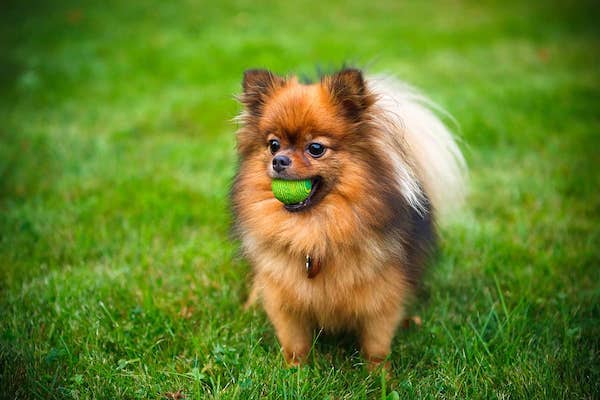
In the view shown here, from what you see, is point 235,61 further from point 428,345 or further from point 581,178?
point 428,345

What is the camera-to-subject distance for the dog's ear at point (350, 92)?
8.05ft

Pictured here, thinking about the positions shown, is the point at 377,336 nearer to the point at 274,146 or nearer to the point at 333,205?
the point at 333,205

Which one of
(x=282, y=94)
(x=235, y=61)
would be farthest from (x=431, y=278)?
(x=235, y=61)

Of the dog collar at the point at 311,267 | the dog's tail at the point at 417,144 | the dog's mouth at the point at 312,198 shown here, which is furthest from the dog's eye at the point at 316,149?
the dog collar at the point at 311,267

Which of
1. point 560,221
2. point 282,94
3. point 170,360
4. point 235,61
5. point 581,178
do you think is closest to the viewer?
point 282,94

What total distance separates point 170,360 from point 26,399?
2.17 ft

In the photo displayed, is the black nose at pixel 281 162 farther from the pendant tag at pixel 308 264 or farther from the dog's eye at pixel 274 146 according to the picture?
the pendant tag at pixel 308 264

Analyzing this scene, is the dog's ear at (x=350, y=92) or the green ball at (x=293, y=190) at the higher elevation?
the dog's ear at (x=350, y=92)

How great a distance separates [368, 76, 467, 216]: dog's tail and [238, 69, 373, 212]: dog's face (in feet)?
0.47

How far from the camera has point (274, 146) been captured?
256 centimetres

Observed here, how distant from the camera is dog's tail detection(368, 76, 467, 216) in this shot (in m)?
2.57

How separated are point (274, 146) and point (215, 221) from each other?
6.35 ft

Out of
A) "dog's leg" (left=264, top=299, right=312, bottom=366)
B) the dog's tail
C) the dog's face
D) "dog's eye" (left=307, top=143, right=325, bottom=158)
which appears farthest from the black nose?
"dog's leg" (left=264, top=299, right=312, bottom=366)

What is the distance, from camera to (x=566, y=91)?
6918mm
